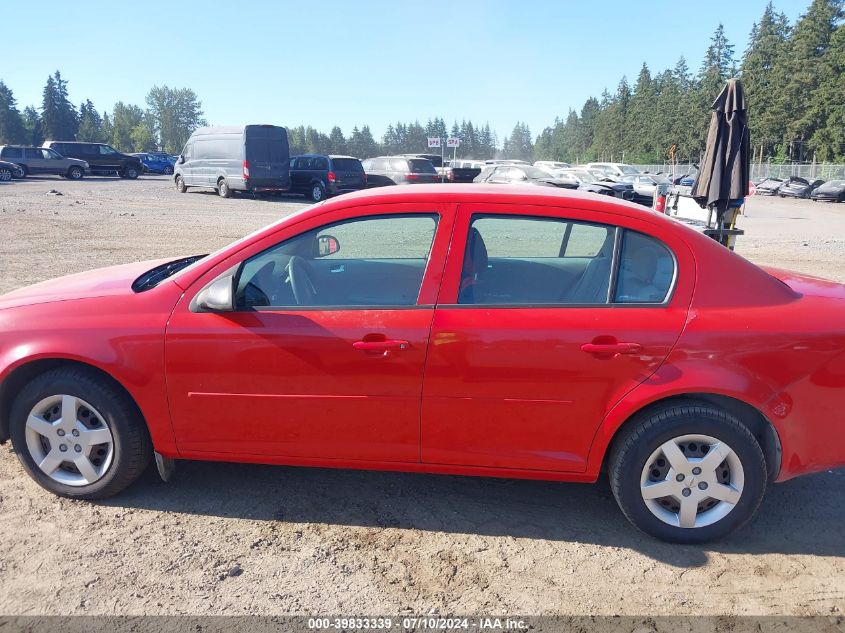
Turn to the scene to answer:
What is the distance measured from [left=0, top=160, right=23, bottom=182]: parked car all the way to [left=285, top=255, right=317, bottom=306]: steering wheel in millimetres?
37506

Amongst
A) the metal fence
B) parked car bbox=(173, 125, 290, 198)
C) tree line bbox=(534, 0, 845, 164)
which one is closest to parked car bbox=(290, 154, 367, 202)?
parked car bbox=(173, 125, 290, 198)

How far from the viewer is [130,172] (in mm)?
41500

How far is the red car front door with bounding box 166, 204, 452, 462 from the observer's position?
10.4 ft

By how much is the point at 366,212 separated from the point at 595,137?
13741 cm

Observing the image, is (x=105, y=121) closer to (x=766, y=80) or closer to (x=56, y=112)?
(x=56, y=112)

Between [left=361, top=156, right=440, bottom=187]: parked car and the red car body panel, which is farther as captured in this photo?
[left=361, top=156, right=440, bottom=187]: parked car

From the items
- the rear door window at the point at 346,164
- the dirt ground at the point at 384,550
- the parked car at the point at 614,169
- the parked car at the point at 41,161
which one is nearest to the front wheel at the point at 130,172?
the parked car at the point at 41,161

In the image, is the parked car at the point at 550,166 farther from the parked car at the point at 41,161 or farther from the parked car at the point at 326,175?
the parked car at the point at 41,161

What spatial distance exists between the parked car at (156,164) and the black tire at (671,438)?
54.9 metres

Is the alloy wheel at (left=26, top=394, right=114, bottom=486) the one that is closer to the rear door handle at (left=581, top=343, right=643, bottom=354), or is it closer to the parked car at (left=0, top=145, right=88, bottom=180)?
the rear door handle at (left=581, top=343, right=643, bottom=354)

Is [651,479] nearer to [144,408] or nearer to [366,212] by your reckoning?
[366,212]

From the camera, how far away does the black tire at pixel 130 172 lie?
135 ft

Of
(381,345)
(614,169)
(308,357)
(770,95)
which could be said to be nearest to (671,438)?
(381,345)

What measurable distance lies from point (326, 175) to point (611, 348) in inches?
903
